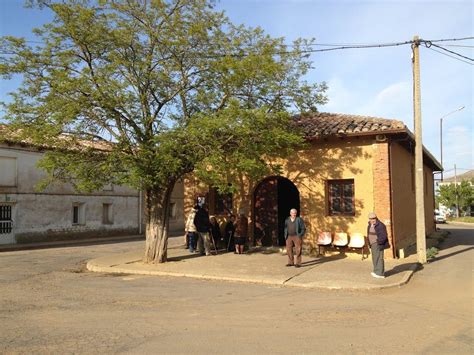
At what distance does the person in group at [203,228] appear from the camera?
14.7 metres

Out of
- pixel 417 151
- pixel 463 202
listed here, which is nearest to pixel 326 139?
pixel 417 151

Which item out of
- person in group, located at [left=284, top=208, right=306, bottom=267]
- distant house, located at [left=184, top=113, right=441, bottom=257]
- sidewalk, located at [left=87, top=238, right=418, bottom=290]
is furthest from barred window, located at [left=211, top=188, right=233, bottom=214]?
person in group, located at [left=284, top=208, right=306, bottom=267]

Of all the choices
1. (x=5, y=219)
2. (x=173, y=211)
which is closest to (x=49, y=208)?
(x=5, y=219)

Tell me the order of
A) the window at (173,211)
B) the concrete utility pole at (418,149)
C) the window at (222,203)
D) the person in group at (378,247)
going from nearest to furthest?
the person in group at (378,247) < the concrete utility pole at (418,149) < the window at (222,203) < the window at (173,211)

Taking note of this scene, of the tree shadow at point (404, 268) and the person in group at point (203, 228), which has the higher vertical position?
the person in group at point (203, 228)

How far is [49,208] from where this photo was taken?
23469 mm

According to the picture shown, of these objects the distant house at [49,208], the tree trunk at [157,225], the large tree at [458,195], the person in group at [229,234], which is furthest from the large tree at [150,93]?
the large tree at [458,195]

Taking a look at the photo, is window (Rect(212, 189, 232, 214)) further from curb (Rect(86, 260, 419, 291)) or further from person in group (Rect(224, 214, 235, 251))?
curb (Rect(86, 260, 419, 291))

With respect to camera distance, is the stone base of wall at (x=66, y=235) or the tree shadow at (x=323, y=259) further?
the stone base of wall at (x=66, y=235)

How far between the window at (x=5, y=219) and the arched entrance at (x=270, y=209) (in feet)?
42.2

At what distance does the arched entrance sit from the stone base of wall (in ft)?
41.4

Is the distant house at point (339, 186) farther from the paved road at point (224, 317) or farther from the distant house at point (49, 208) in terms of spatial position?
the distant house at point (49, 208)

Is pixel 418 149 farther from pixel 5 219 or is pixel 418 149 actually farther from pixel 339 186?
pixel 5 219

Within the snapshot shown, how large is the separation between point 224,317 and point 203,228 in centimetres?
782
